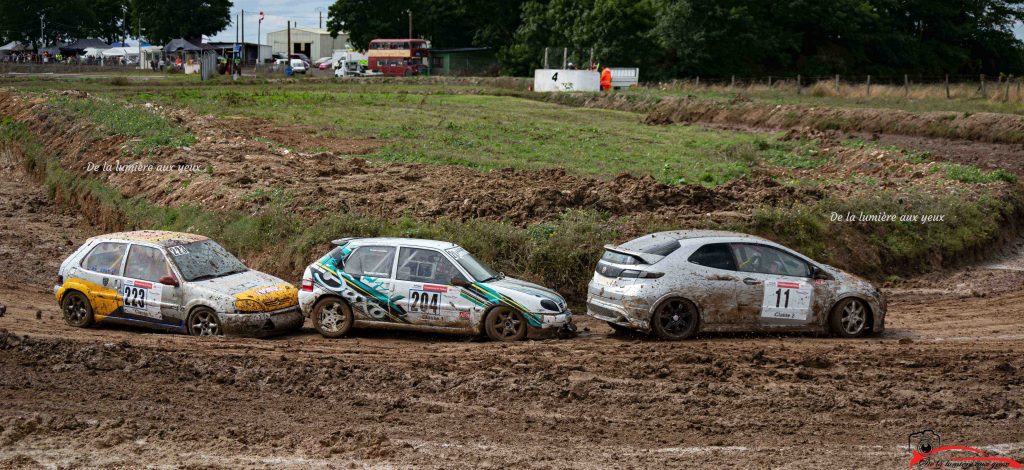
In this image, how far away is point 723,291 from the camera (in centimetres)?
1493

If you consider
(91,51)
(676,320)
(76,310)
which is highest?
(91,51)

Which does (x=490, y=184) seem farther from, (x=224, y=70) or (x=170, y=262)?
(x=224, y=70)

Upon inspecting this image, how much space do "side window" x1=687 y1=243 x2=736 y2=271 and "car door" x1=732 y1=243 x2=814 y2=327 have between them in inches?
4.6

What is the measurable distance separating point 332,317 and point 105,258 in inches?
154

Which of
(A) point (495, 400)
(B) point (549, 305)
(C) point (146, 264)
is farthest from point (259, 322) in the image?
(A) point (495, 400)

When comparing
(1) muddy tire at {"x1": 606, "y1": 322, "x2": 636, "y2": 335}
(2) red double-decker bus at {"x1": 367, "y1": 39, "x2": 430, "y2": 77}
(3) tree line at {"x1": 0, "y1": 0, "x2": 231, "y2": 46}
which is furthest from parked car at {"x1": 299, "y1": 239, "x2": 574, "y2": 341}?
(3) tree line at {"x1": 0, "y1": 0, "x2": 231, "y2": 46}

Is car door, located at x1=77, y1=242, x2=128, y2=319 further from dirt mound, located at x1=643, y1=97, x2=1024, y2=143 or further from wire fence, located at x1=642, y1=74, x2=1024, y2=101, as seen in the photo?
wire fence, located at x1=642, y1=74, x2=1024, y2=101

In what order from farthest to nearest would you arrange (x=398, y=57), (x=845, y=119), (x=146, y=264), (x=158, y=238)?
(x=398, y=57) < (x=845, y=119) < (x=158, y=238) < (x=146, y=264)

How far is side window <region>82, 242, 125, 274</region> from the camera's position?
52.3 feet

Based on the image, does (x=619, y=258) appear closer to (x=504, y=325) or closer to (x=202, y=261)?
(x=504, y=325)

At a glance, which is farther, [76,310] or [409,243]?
[76,310]

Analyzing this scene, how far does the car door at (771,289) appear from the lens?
15.0 m

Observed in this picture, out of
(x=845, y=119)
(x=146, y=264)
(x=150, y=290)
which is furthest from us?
(x=845, y=119)

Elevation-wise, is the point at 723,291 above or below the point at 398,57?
below
